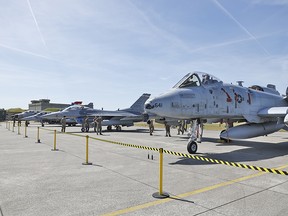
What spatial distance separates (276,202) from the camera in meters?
4.66

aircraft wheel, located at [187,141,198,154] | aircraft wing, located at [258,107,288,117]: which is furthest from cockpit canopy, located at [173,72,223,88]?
aircraft wing, located at [258,107,288,117]

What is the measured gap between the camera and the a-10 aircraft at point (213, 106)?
9.27m

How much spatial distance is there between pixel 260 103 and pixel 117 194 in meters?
10.6

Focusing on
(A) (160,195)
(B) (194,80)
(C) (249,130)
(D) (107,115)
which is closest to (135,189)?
(A) (160,195)

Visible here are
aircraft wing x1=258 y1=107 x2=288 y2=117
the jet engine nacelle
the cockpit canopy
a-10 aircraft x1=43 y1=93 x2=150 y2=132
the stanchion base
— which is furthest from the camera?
a-10 aircraft x1=43 y1=93 x2=150 y2=132

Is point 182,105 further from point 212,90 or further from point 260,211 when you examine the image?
point 260,211

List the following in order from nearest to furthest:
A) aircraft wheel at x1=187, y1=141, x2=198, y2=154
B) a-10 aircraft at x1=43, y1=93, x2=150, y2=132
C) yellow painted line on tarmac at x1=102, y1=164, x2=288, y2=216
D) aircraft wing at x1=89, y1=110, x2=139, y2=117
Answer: yellow painted line on tarmac at x1=102, y1=164, x2=288, y2=216 < aircraft wheel at x1=187, y1=141, x2=198, y2=154 < a-10 aircraft at x1=43, y1=93, x2=150, y2=132 < aircraft wing at x1=89, y1=110, x2=139, y2=117

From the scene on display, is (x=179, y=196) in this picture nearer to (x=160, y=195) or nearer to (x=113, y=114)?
(x=160, y=195)

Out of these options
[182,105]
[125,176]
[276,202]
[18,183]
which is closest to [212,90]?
[182,105]

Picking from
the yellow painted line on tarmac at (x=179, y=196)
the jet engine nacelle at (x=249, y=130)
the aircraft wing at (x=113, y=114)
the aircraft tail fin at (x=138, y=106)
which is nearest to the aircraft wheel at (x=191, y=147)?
the jet engine nacelle at (x=249, y=130)

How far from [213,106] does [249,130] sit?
8.51 ft

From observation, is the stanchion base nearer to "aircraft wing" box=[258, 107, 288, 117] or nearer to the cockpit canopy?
the cockpit canopy

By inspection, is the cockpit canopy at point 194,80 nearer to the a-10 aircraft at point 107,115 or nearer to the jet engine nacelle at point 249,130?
the jet engine nacelle at point 249,130

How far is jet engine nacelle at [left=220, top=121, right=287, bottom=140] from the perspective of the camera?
431 inches
